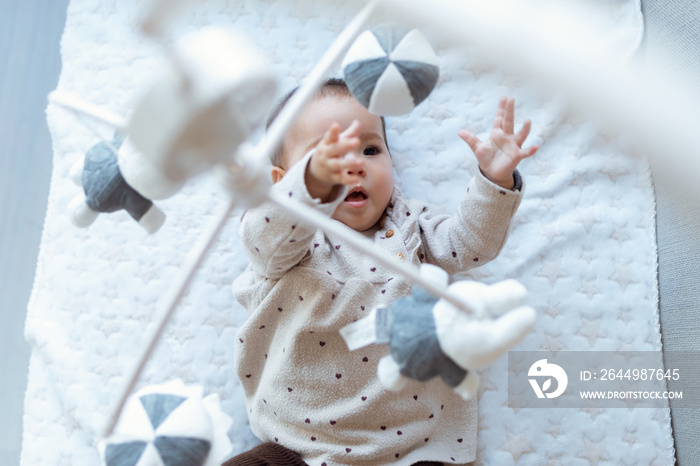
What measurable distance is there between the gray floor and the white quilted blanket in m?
0.05

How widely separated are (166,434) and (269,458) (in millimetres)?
325

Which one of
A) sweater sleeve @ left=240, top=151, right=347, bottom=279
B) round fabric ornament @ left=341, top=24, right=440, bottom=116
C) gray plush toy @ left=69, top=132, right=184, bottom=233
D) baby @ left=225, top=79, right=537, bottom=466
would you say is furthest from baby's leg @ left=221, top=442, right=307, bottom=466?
round fabric ornament @ left=341, top=24, right=440, bottom=116

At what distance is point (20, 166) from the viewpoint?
103 centimetres

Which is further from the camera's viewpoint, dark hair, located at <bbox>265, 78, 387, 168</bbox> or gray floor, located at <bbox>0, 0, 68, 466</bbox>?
gray floor, located at <bbox>0, 0, 68, 466</bbox>

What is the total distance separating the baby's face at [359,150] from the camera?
806 millimetres

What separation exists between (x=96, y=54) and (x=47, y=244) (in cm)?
32

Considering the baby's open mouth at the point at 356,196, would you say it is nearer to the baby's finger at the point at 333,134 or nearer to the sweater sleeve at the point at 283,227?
the sweater sleeve at the point at 283,227

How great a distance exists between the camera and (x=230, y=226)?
3.17 feet

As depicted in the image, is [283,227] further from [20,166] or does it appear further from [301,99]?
[20,166]

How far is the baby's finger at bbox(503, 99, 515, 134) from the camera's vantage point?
687 millimetres

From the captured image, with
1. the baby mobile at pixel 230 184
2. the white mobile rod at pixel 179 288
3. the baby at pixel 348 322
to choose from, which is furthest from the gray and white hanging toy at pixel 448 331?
the baby at pixel 348 322

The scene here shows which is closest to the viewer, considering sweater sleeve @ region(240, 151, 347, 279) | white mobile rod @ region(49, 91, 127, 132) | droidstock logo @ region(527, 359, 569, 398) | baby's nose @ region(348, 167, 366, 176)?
white mobile rod @ region(49, 91, 127, 132)

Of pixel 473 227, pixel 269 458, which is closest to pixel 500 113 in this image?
pixel 473 227

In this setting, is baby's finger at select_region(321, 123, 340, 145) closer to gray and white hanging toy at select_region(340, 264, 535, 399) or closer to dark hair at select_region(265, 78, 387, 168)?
gray and white hanging toy at select_region(340, 264, 535, 399)
